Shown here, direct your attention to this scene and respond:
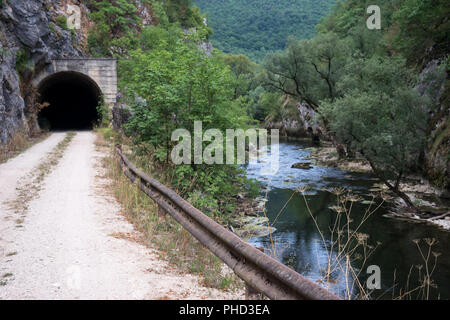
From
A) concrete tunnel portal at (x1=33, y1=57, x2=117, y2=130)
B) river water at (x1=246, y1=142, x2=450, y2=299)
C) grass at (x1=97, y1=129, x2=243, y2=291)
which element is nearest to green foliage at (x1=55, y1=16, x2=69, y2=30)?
concrete tunnel portal at (x1=33, y1=57, x2=117, y2=130)

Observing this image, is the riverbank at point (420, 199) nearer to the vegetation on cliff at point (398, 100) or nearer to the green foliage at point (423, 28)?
the vegetation on cliff at point (398, 100)

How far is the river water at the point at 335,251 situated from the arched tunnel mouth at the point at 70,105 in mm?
20381

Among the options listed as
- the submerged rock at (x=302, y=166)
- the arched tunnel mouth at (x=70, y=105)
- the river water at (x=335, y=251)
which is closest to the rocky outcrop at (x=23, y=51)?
the arched tunnel mouth at (x=70, y=105)

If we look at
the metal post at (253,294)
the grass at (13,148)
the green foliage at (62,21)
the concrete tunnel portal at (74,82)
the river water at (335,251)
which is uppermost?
the green foliage at (62,21)

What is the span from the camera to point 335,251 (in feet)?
29.3

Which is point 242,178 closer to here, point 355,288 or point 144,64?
point 355,288

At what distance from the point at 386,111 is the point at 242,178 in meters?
9.56

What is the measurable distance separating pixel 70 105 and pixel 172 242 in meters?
34.2

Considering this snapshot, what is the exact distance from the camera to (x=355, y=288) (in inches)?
277

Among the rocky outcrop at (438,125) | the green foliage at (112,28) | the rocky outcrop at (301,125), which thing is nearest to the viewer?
the rocky outcrop at (438,125)

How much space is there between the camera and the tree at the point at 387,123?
1494cm

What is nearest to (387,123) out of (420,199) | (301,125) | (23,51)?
(420,199)

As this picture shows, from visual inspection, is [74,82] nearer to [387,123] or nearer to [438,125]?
[387,123]
